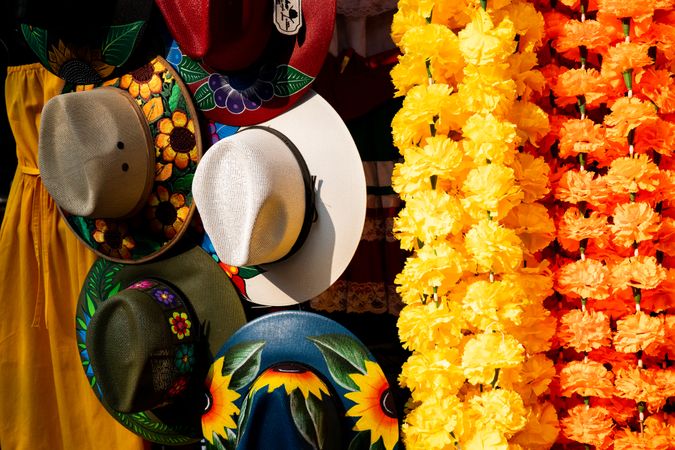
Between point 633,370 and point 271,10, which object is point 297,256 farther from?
point 633,370

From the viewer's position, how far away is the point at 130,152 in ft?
6.96

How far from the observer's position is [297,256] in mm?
1998

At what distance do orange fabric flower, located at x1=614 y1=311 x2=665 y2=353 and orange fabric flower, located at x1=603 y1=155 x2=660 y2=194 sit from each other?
0.27 meters

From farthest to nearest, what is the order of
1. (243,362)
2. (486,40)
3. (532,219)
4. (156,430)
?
(156,430)
(243,362)
(532,219)
(486,40)

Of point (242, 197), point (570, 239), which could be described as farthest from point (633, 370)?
point (242, 197)

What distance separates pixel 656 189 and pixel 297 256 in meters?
0.85

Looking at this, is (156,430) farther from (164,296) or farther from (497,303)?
(497,303)

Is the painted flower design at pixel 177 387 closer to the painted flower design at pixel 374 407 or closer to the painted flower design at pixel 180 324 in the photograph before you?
the painted flower design at pixel 180 324

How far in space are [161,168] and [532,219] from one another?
Result: 1.04 meters

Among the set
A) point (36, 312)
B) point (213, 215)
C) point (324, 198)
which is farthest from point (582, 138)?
point (36, 312)

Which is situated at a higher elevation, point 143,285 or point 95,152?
point 95,152

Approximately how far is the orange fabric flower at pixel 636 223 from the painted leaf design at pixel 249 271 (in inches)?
35.0

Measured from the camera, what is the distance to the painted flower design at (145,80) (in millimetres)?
2164

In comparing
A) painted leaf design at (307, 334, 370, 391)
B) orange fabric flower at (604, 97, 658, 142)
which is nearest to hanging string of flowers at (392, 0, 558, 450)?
orange fabric flower at (604, 97, 658, 142)
